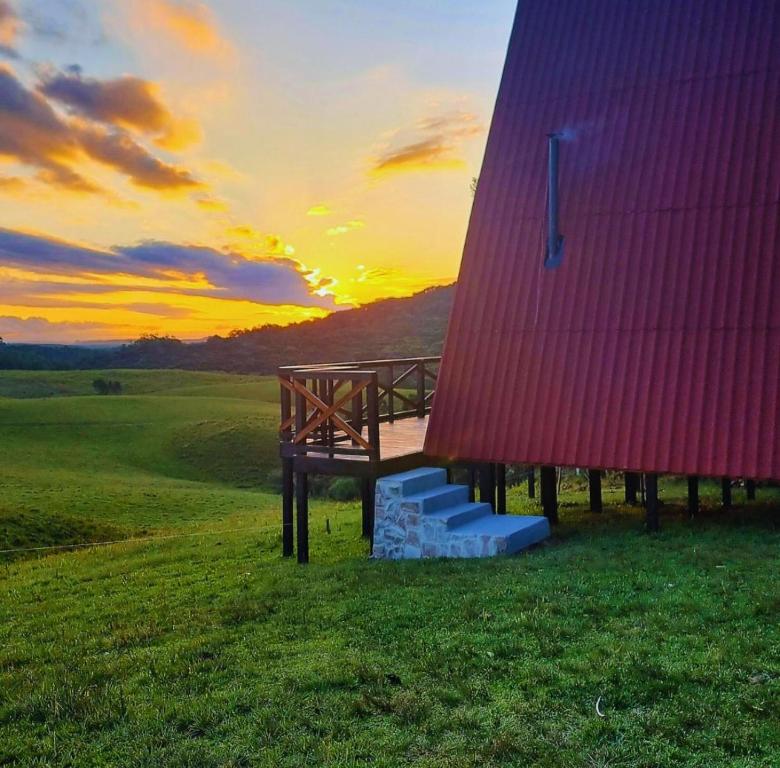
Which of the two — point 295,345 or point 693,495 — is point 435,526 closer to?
point 693,495

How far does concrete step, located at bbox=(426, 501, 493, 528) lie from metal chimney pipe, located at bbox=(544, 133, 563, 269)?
401cm

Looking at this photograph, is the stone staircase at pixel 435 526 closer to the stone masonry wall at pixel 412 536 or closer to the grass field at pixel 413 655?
the stone masonry wall at pixel 412 536

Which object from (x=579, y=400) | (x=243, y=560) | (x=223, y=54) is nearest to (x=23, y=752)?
(x=243, y=560)

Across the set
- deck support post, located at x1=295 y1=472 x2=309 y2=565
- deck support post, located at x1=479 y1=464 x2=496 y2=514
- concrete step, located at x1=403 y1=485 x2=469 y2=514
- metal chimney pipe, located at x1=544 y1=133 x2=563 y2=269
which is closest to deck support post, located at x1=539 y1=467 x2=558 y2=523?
deck support post, located at x1=479 y1=464 x2=496 y2=514

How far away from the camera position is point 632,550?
876cm

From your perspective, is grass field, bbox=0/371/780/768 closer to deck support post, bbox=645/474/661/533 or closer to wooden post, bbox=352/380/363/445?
deck support post, bbox=645/474/661/533

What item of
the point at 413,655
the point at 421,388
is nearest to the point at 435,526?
the point at 413,655

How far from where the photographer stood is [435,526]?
31.7 feet

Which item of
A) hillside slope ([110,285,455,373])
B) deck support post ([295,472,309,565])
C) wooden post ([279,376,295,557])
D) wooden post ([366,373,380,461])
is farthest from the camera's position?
hillside slope ([110,285,455,373])

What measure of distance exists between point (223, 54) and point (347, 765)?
17.5 meters

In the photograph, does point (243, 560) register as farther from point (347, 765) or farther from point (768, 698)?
point (768, 698)

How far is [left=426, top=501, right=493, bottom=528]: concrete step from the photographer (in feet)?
31.7

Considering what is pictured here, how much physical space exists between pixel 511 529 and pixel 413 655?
396 cm

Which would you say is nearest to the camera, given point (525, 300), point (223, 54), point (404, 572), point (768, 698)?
point (768, 698)
